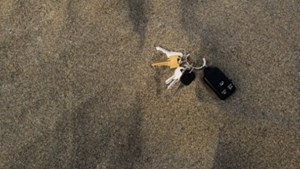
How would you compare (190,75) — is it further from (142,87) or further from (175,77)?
(142,87)

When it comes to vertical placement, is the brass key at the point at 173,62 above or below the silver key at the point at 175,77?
above

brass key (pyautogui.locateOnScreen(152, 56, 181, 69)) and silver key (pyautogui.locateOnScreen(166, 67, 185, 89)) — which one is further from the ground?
brass key (pyautogui.locateOnScreen(152, 56, 181, 69))

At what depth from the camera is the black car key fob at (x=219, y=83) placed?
5.05 feet

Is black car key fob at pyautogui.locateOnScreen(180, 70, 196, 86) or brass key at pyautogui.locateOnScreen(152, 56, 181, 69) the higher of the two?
brass key at pyautogui.locateOnScreen(152, 56, 181, 69)

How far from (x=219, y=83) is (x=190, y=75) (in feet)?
0.30

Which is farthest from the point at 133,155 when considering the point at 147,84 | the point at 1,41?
the point at 1,41

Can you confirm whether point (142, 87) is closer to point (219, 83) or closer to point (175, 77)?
point (175, 77)

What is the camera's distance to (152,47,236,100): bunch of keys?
5.07 ft

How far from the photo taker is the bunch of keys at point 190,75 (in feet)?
5.07

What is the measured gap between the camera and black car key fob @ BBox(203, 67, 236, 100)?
1540 millimetres

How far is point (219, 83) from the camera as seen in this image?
154 centimetres

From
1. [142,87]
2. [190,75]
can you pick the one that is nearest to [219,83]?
[190,75]

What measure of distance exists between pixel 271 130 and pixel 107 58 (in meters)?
0.55

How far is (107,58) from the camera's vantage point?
1644mm
